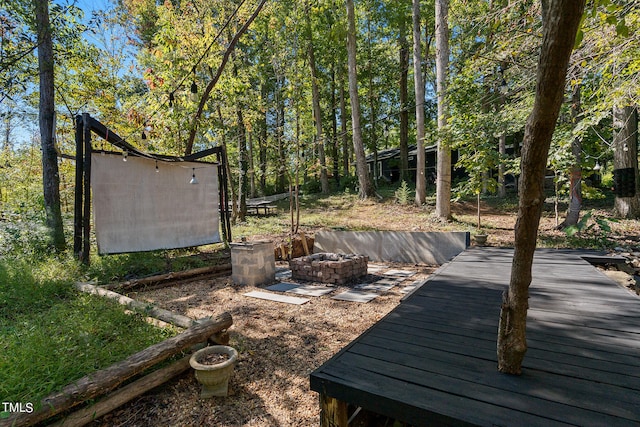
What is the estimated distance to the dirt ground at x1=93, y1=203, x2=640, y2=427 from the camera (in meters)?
2.31

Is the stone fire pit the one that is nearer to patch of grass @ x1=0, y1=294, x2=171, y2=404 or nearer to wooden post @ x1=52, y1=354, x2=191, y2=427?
patch of grass @ x1=0, y1=294, x2=171, y2=404

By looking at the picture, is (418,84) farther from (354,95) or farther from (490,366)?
(490,366)

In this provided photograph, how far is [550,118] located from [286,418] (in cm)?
246

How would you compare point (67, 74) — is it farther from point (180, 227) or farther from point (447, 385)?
point (447, 385)

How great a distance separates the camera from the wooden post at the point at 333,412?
1.78 m

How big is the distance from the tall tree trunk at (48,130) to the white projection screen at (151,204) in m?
1.04

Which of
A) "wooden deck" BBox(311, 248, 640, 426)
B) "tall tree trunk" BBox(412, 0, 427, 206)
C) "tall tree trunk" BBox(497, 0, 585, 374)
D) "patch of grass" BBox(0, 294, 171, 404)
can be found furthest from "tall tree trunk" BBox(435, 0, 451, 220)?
"patch of grass" BBox(0, 294, 171, 404)

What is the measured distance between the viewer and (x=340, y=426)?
178 cm

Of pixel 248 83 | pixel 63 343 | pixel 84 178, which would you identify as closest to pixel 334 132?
pixel 248 83

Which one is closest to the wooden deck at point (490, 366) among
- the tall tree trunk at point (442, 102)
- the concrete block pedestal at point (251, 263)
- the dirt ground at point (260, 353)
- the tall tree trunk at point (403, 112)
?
the dirt ground at point (260, 353)

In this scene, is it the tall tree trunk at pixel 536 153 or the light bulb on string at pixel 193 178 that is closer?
the tall tree trunk at pixel 536 153

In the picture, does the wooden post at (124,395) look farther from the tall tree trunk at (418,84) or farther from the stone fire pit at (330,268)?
the tall tree trunk at (418,84)

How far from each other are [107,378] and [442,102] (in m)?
8.73

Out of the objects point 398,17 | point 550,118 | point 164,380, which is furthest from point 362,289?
point 398,17
